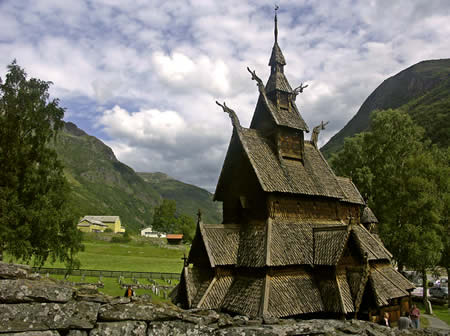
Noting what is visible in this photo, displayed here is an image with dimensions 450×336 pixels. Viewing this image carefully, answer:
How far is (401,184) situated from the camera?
1268 inches

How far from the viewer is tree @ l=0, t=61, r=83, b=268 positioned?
22766 mm

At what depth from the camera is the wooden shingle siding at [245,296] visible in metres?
14.6

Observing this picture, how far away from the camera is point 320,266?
16469 millimetres

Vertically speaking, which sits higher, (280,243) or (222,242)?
(280,243)

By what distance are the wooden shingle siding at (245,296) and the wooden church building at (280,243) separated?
0.18 feet

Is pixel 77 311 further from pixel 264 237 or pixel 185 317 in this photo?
pixel 264 237

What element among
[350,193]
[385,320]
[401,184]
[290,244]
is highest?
[401,184]

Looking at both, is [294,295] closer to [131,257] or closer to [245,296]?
[245,296]

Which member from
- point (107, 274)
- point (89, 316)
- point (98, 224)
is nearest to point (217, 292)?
point (89, 316)

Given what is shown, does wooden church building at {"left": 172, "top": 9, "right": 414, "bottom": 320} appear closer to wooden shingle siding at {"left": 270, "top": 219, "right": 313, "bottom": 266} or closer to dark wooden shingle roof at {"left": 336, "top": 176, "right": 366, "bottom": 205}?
wooden shingle siding at {"left": 270, "top": 219, "right": 313, "bottom": 266}

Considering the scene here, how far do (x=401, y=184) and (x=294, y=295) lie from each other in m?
22.8

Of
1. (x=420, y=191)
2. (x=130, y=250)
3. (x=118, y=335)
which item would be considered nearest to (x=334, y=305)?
(x=118, y=335)

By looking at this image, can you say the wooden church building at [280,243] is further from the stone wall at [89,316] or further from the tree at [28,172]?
the tree at [28,172]

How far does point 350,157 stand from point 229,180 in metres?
28.0
